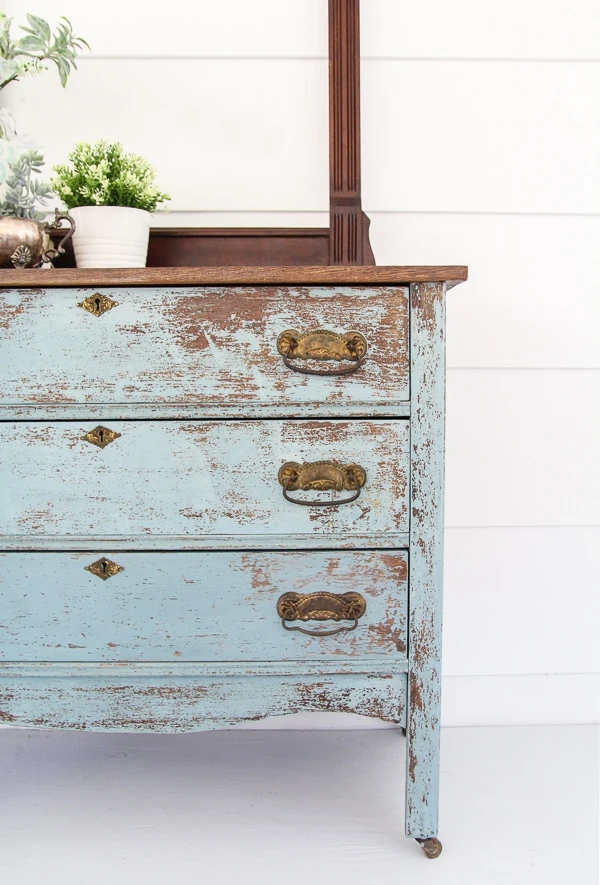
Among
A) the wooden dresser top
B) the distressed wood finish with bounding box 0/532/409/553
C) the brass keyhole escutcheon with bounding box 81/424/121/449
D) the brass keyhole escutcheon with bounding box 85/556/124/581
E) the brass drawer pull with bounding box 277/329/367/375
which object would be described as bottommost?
the brass keyhole escutcheon with bounding box 85/556/124/581

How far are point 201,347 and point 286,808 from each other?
0.93 meters

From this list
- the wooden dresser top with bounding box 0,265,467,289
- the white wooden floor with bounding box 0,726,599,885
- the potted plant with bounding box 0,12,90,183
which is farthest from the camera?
the potted plant with bounding box 0,12,90,183

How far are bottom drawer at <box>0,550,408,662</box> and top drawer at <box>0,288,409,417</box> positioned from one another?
27 centimetres

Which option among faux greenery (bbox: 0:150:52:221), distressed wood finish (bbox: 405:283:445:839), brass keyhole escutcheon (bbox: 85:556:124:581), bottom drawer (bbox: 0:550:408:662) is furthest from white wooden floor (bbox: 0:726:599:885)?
faux greenery (bbox: 0:150:52:221)

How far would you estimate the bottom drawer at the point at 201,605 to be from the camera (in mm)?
1221

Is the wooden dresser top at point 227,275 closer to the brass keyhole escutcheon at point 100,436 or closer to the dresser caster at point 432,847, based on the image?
the brass keyhole escutcheon at point 100,436

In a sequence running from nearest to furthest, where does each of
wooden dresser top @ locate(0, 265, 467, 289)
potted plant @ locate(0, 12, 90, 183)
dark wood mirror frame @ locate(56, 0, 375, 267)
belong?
wooden dresser top @ locate(0, 265, 467, 289)
potted plant @ locate(0, 12, 90, 183)
dark wood mirror frame @ locate(56, 0, 375, 267)

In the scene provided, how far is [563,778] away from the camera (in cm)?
155

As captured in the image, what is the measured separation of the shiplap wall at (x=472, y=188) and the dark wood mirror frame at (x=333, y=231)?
0.07 metres

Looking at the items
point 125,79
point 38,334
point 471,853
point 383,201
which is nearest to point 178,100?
point 125,79

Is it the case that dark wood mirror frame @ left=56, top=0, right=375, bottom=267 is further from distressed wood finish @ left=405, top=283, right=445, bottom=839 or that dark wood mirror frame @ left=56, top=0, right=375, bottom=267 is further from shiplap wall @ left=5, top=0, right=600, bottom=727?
distressed wood finish @ left=405, top=283, right=445, bottom=839

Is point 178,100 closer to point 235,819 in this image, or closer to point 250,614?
point 250,614

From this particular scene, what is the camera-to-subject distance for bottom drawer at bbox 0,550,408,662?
1.22m

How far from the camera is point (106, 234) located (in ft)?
4.48
